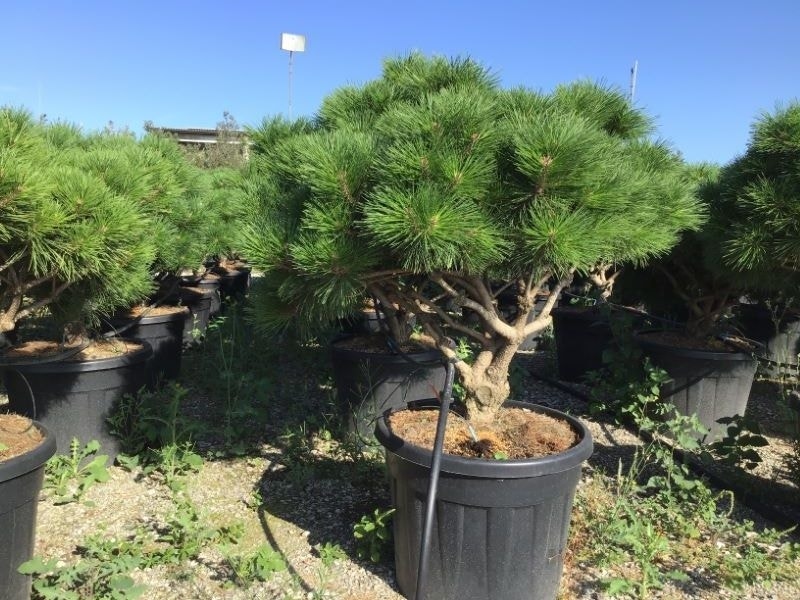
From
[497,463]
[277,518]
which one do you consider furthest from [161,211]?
[497,463]

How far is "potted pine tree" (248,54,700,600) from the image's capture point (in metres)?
1.56

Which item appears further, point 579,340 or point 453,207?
point 579,340

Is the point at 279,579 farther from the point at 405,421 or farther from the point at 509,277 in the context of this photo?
the point at 509,277

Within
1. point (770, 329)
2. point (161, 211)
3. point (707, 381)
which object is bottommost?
point (707, 381)

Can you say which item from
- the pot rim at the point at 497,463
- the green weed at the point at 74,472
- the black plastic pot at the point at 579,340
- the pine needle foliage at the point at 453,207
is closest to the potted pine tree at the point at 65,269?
the green weed at the point at 74,472

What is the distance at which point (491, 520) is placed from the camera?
1.75 meters

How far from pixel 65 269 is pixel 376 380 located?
1561 mm

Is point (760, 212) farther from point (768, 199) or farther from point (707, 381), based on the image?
point (707, 381)

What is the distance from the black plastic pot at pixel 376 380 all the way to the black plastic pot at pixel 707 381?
124 centimetres

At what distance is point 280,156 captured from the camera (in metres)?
2.47

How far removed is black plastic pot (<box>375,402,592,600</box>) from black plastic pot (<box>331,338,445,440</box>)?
1165 millimetres

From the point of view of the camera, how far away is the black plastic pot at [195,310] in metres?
5.17

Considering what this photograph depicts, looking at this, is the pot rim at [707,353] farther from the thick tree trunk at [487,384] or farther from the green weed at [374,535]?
the green weed at [374,535]

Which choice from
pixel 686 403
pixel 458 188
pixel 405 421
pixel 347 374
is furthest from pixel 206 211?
pixel 686 403
